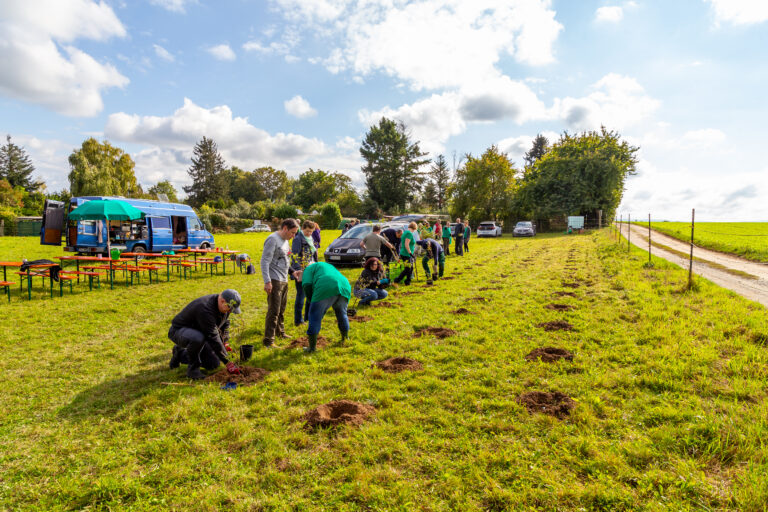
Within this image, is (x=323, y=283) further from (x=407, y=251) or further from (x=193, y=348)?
(x=407, y=251)

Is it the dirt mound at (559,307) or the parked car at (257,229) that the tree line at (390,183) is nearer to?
the parked car at (257,229)

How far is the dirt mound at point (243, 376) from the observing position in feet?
15.2

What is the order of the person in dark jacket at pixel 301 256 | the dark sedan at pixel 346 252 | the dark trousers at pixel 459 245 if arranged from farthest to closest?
the dark trousers at pixel 459 245 → the dark sedan at pixel 346 252 → the person in dark jacket at pixel 301 256

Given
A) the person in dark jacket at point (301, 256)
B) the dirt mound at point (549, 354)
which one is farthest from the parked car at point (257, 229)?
the dirt mound at point (549, 354)

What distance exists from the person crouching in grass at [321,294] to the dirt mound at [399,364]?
1.07m

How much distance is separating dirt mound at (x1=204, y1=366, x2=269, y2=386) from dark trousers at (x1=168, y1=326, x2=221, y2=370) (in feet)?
0.71

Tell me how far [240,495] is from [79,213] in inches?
473

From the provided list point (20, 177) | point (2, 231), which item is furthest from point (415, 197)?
point (20, 177)

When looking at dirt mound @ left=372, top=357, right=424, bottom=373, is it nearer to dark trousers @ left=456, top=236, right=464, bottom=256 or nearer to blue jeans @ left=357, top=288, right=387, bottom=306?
blue jeans @ left=357, top=288, right=387, bottom=306

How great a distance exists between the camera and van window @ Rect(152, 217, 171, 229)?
16578 mm

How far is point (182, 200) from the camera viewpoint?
227 ft

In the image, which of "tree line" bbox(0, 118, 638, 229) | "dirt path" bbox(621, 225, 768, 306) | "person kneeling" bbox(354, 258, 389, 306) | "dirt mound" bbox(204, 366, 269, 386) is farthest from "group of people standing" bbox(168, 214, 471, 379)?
"tree line" bbox(0, 118, 638, 229)

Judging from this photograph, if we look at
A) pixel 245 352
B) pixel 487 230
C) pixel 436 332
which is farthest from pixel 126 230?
pixel 487 230

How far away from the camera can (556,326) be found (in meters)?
6.48
